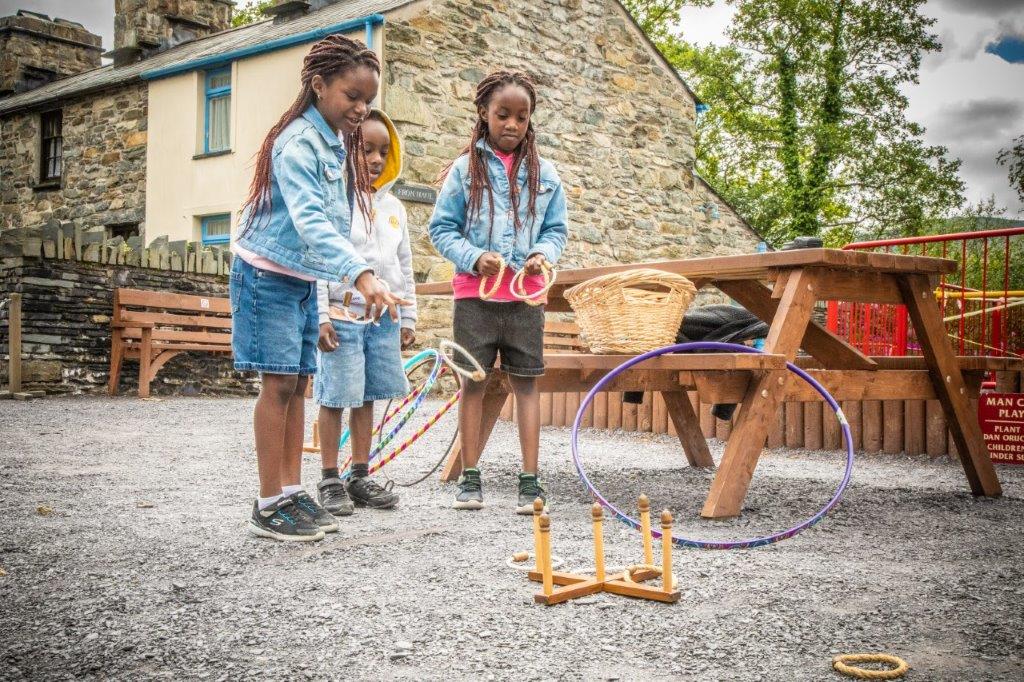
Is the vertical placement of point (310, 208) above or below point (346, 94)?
below

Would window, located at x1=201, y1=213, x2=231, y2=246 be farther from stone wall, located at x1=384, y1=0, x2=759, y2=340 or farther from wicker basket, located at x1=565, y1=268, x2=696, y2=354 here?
wicker basket, located at x1=565, y1=268, x2=696, y2=354

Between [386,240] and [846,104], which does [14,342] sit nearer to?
[386,240]

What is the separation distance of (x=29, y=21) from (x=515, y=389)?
2284 centimetres

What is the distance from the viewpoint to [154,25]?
19.7m

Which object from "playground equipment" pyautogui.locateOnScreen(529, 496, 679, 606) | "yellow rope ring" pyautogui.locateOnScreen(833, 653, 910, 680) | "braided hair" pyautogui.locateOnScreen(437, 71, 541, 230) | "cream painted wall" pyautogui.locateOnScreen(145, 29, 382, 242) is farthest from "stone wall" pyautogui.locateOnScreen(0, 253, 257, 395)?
"yellow rope ring" pyautogui.locateOnScreen(833, 653, 910, 680)

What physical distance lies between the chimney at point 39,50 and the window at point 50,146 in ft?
12.5

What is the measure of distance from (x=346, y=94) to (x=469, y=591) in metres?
1.80

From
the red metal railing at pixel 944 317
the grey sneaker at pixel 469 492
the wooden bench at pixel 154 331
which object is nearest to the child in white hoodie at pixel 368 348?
the grey sneaker at pixel 469 492

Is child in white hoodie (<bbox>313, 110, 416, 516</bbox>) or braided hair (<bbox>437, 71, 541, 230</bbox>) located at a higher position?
braided hair (<bbox>437, 71, 541, 230</bbox>)

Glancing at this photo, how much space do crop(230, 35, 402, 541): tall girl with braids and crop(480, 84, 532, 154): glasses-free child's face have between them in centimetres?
76

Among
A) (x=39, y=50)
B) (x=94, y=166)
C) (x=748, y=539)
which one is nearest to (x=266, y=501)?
(x=748, y=539)

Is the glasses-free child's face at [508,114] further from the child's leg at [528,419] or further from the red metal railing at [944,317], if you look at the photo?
the red metal railing at [944,317]

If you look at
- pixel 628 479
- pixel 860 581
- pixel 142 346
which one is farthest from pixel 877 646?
pixel 142 346

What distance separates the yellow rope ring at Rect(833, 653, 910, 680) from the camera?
6.71ft
